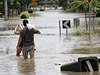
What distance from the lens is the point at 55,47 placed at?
18656 millimetres

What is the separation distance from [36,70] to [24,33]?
2.60 meters

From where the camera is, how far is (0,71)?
11523mm

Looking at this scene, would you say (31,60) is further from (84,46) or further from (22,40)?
(84,46)

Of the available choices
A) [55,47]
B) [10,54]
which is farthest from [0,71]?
[55,47]

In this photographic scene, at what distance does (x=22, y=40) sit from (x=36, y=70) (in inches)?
107

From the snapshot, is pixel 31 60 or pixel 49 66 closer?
pixel 49 66

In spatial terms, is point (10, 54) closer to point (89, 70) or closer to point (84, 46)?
point (84, 46)

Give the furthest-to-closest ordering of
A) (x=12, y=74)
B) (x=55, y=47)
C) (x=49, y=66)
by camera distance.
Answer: (x=55, y=47), (x=49, y=66), (x=12, y=74)

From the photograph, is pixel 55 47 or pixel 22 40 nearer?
pixel 22 40

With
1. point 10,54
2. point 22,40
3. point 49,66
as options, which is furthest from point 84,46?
point 49,66

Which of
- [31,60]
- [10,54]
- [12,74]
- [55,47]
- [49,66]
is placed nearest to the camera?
[12,74]

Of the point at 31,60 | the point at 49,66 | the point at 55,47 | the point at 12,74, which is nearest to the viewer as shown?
the point at 12,74

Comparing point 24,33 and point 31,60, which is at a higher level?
point 24,33

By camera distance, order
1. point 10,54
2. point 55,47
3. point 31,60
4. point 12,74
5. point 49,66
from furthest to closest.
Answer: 1. point 55,47
2. point 10,54
3. point 31,60
4. point 49,66
5. point 12,74
